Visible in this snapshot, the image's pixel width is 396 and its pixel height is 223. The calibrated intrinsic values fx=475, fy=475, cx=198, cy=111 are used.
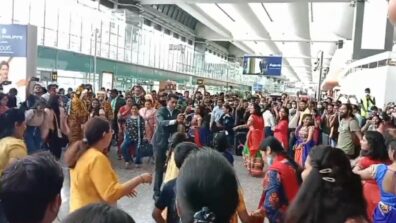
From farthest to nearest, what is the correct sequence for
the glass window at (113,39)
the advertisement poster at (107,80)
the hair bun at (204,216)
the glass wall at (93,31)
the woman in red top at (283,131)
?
the glass window at (113,39), the advertisement poster at (107,80), the glass wall at (93,31), the woman in red top at (283,131), the hair bun at (204,216)

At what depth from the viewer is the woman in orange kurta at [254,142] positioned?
378 inches

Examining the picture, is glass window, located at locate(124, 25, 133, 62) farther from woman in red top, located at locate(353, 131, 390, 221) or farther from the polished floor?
woman in red top, located at locate(353, 131, 390, 221)

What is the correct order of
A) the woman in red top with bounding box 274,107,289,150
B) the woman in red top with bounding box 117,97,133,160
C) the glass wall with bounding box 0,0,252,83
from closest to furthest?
the woman in red top with bounding box 274,107,289,150, the woman in red top with bounding box 117,97,133,160, the glass wall with bounding box 0,0,252,83

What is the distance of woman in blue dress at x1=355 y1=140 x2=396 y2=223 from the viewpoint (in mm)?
3439

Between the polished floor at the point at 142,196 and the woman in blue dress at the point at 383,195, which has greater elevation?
the woman in blue dress at the point at 383,195

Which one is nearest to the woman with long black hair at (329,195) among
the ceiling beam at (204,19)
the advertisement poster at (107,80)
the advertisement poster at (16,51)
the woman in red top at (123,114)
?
the woman in red top at (123,114)

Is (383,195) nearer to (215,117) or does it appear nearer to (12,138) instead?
(12,138)

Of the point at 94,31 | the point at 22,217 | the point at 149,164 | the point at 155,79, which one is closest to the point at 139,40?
the point at 155,79

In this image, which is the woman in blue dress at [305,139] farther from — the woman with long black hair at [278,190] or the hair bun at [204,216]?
the hair bun at [204,216]

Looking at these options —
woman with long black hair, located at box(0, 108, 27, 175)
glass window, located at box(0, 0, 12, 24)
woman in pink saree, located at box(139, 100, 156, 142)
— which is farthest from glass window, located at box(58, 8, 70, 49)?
woman with long black hair, located at box(0, 108, 27, 175)

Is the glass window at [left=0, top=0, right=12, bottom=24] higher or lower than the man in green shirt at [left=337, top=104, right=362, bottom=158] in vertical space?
Answer: higher

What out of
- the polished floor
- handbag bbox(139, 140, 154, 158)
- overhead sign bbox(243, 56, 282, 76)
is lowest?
the polished floor

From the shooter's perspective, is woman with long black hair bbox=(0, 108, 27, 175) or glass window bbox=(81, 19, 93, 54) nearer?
woman with long black hair bbox=(0, 108, 27, 175)

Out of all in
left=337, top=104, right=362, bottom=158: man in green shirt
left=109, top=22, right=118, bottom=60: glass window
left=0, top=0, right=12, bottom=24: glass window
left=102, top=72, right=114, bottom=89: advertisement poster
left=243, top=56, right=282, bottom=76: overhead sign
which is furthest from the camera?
left=243, top=56, right=282, bottom=76: overhead sign
